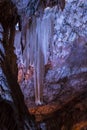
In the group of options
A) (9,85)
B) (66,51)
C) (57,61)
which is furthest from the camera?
(57,61)

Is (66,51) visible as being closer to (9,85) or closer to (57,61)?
(57,61)

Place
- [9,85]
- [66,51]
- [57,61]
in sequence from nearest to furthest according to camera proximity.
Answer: [9,85]
[66,51]
[57,61]

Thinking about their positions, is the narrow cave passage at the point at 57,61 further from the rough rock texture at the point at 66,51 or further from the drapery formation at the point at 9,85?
the drapery formation at the point at 9,85

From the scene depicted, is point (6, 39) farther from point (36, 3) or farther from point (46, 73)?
point (46, 73)

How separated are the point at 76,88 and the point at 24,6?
4.15 metres

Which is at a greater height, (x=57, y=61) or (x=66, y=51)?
(x=66, y=51)

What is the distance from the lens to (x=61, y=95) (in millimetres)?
6457

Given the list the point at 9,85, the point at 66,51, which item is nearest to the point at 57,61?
the point at 66,51

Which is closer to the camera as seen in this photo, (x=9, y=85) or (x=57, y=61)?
(x=9, y=85)

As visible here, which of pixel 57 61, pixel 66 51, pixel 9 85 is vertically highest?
pixel 9 85

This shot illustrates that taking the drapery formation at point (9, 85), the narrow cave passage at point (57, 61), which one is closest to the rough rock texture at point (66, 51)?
the narrow cave passage at point (57, 61)

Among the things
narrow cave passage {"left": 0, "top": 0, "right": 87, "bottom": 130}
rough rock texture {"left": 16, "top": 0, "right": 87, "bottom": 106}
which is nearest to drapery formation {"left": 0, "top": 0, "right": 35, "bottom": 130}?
narrow cave passage {"left": 0, "top": 0, "right": 87, "bottom": 130}

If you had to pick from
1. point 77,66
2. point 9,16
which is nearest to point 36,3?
point 9,16

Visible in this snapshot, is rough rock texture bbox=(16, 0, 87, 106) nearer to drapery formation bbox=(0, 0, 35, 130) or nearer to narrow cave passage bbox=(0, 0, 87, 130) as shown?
narrow cave passage bbox=(0, 0, 87, 130)
